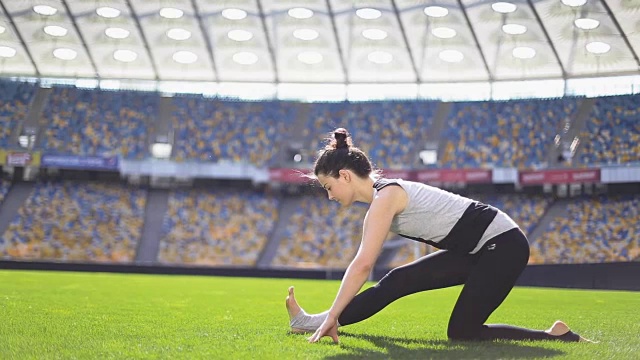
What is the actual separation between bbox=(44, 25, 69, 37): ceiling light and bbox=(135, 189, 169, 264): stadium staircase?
32.0 feet

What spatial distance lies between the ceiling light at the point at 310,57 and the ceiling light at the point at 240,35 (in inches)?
127

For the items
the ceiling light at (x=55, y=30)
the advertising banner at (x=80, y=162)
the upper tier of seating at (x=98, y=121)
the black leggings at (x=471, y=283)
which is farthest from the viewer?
the upper tier of seating at (x=98, y=121)

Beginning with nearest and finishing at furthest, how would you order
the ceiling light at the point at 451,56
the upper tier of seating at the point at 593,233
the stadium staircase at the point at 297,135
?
the upper tier of seating at the point at 593,233 → the ceiling light at the point at 451,56 → the stadium staircase at the point at 297,135

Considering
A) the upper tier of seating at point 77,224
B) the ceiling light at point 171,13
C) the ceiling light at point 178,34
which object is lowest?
the upper tier of seating at point 77,224

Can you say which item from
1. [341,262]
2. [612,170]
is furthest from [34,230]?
[612,170]

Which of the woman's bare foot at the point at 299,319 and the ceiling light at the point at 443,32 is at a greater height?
the woman's bare foot at the point at 299,319

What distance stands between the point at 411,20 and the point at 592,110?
12.4 metres

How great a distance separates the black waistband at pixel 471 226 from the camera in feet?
19.1

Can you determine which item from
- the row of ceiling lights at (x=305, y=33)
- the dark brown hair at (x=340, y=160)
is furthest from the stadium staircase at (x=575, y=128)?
the dark brown hair at (x=340, y=160)

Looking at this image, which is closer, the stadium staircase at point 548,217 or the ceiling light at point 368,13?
the ceiling light at point 368,13

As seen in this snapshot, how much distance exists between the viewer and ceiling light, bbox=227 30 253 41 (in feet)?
121

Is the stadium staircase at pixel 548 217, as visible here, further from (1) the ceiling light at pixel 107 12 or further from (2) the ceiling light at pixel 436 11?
(1) the ceiling light at pixel 107 12

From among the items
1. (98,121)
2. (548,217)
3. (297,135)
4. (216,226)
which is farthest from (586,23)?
(98,121)

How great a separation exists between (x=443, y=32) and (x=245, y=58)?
1029 centimetres
